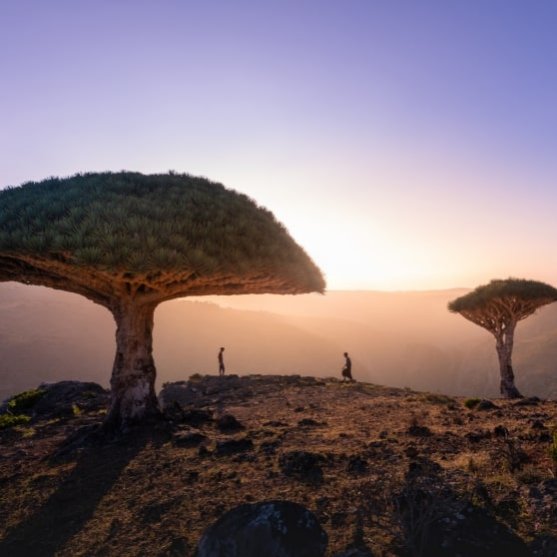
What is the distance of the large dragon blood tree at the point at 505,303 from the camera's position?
86.8ft

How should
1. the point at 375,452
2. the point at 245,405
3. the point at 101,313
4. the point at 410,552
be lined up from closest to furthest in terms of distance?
the point at 410,552 < the point at 375,452 < the point at 245,405 < the point at 101,313

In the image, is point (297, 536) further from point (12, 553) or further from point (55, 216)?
point (55, 216)

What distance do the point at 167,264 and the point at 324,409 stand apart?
9475 millimetres

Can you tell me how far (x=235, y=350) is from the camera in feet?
354

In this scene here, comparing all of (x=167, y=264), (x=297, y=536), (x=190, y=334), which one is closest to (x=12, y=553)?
(x=297, y=536)

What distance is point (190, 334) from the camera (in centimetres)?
11150

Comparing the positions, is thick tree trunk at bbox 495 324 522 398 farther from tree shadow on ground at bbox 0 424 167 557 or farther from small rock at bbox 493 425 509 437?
tree shadow on ground at bbox 0 424 167 557

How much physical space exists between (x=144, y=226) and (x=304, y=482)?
241 inches

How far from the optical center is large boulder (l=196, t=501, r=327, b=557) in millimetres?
5383

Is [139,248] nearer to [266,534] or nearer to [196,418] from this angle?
[266,534]

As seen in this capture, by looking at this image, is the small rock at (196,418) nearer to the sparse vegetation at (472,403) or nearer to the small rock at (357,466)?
the small rock at (357,466)

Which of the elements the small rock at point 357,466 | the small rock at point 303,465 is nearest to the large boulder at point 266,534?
the small rock at point 303,465

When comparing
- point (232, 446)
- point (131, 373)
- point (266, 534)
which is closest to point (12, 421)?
point (131, 373)

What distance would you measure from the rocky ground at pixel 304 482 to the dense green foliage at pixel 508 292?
13.3 meters
